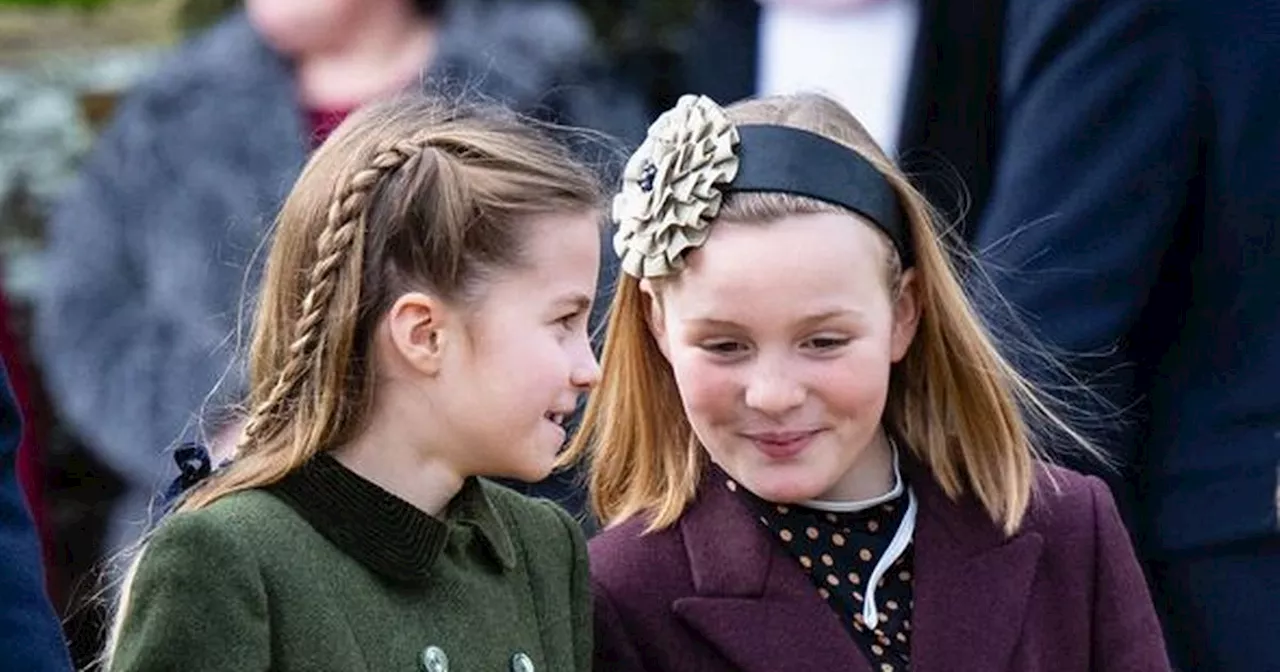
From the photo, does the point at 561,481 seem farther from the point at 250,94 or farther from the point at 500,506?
the point at 250,94

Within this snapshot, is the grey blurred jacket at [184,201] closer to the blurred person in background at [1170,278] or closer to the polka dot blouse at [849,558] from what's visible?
the blurred person in background at [1170,278]

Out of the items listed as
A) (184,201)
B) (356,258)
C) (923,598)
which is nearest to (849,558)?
(923,598)

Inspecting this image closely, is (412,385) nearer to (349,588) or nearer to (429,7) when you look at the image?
(349,588)

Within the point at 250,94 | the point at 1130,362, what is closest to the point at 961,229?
the point at 1130,362

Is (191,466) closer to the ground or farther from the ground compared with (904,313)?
closer to the ground

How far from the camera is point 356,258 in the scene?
3266 millimetres

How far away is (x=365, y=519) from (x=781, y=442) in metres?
0.50

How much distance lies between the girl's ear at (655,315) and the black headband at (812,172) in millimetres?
142

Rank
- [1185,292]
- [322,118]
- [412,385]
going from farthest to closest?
[322,118] → [1185,292] → [412,385]

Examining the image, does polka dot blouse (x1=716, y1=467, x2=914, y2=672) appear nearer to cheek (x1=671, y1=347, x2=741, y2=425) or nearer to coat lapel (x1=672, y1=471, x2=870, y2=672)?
coat lapel (x1=672, y1=471, x2=870, y2=672)

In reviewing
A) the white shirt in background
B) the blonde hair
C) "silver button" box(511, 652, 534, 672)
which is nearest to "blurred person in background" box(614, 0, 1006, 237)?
the white shirt in background

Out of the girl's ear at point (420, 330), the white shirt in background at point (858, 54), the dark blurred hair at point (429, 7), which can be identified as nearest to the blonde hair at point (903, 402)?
the girl's ear at point (420, 330)

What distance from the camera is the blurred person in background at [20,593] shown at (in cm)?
324

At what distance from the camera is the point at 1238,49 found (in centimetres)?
430
